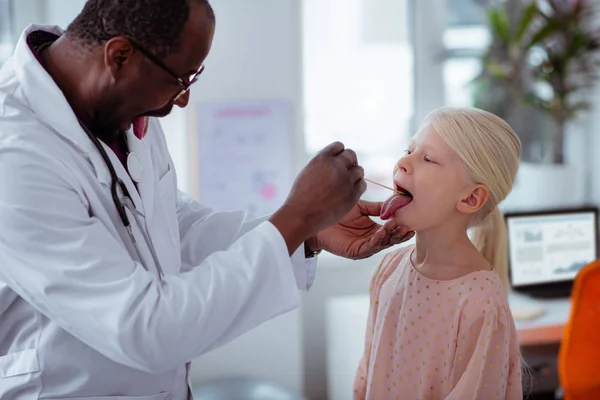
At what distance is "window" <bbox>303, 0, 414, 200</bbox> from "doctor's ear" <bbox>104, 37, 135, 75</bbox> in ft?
6.97

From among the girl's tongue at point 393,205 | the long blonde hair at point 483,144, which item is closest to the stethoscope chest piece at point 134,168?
the girl's tongue at point 393,205

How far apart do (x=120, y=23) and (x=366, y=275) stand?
230 centimetres

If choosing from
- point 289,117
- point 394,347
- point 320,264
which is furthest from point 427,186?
point 320,264

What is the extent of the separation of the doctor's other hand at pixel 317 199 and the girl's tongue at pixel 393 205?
0.18m

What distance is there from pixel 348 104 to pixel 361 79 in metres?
0.13

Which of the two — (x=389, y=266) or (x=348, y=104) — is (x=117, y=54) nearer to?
(x=389, y=266)

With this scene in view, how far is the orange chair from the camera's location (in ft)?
3.12

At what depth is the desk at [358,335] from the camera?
2352 mm

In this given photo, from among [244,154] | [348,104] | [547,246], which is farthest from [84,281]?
[348,104]

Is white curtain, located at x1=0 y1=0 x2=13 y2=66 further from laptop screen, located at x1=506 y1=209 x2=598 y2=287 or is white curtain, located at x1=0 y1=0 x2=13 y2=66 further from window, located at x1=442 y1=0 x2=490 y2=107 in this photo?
laptop screen, located at x1=506 y1=209 x2=598 y2=287

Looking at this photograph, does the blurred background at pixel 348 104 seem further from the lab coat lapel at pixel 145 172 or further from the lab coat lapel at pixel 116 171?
the lab coat lapel at pixel 116 171

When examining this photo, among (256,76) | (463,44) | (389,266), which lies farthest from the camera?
(463,44)

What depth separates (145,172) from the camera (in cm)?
143

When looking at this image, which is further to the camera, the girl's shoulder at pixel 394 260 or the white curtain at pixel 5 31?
the white curtain at pixel 5 31
